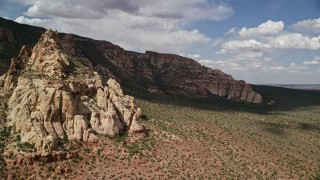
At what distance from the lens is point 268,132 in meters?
115

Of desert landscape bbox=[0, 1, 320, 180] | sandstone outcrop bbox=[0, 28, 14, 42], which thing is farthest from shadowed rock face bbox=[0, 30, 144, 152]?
sandstone outcrop bbox=[0, 28, 14, 42]

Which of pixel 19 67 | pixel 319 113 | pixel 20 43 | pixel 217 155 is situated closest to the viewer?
pixel 19 67

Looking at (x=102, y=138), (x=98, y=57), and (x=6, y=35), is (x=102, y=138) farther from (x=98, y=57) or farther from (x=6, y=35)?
(x=98, y=57)

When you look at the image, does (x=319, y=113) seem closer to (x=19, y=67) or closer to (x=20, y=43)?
(x=20, y=43)

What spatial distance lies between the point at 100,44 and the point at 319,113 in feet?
325

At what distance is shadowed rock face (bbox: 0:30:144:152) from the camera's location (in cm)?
6806

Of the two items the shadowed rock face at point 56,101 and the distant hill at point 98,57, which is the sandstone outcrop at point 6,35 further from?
the shadowed rock face at point 56,101

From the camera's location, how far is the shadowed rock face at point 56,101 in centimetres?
6806

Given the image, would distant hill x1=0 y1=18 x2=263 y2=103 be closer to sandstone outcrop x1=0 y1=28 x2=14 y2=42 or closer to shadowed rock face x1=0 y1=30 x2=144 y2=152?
sandstone outcrop x1=0 y1=28 x2=14 y2=42

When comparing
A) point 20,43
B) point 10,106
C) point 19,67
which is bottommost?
point 10,106

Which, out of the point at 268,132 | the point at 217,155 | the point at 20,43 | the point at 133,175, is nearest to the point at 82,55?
the point at 20,43

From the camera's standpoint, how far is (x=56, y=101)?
232 feet

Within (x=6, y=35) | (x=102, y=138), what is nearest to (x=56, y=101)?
(x=102, y=138)

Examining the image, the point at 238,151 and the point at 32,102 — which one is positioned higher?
the point at 32,102
